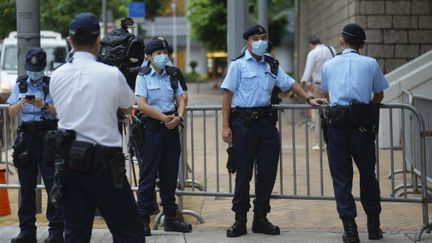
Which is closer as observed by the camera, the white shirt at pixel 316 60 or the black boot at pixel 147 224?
the black boot at pixel 147 224

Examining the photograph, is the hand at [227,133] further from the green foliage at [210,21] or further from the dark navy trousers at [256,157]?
the green foliage at [210,21]

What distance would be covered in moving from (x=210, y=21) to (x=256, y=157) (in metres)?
31.7

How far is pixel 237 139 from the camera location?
7.82 metres

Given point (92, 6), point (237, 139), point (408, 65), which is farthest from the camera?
point (92, 6)

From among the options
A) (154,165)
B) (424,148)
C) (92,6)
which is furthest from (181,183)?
(92,6)

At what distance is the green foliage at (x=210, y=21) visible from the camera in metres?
38.8

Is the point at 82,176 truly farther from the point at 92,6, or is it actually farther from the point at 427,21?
the point at 92,6

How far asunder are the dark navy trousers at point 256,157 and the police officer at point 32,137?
166cm

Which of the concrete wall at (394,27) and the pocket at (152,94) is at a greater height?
the concrete wall at (394,27)

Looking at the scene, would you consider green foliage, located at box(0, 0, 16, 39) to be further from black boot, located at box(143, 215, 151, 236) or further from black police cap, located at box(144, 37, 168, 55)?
black boot, located at box(143, 215, 151, 236)

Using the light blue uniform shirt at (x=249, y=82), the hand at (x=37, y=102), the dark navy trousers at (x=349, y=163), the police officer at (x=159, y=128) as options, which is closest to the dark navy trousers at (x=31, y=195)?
the hand at (x=37, y=102)

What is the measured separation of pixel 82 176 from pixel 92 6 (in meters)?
28.7

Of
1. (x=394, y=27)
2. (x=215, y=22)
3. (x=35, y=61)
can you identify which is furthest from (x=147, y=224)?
(x=215, y=22)

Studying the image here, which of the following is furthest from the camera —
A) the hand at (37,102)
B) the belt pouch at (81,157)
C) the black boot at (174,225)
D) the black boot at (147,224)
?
the black boot at (174,225)
